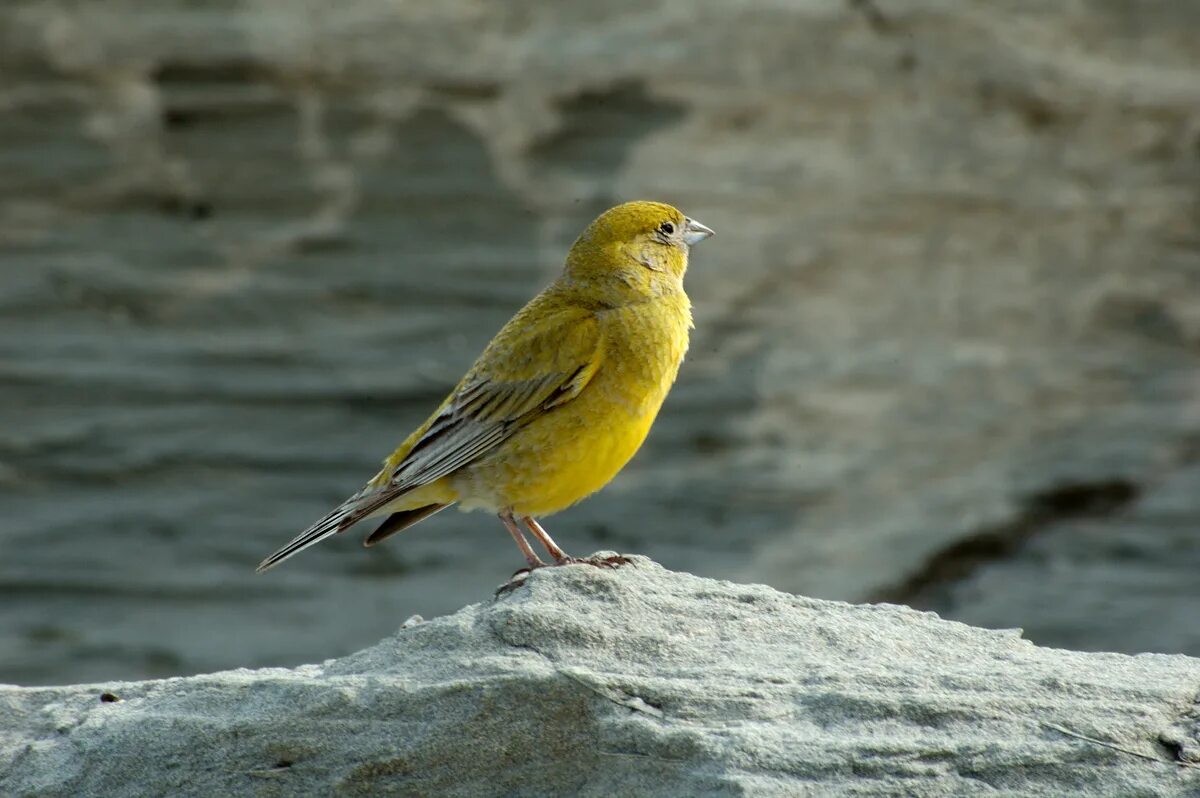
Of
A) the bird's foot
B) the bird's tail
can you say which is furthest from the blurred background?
the bird's foot

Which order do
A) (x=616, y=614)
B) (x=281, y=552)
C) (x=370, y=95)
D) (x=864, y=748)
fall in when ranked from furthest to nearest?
1. (x=370, y=95)
2. (x=281, y=552)
3. (x=616, y=614)
4. (x=864, y=748)

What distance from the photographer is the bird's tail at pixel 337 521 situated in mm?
4301

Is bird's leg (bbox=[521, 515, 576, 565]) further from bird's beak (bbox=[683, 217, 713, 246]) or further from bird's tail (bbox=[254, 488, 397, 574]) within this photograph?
bird's beak (bbox=[683, 217, 713, 246])

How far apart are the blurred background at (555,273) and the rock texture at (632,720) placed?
2894 mm

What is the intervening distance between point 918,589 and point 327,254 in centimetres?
279

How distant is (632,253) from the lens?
4.79m

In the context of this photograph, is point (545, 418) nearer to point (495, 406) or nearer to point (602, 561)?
point (495, 406)

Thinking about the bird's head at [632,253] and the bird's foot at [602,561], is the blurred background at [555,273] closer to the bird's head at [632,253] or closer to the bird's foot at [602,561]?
the bird's head at [632,253]

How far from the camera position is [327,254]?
667 cm

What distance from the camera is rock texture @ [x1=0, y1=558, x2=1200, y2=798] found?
3.30 m

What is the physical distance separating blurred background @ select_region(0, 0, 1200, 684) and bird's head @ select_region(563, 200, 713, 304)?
5.67 feet

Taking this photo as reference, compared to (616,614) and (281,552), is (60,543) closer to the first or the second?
(281,552)

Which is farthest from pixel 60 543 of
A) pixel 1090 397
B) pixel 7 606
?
pixel 1090 397

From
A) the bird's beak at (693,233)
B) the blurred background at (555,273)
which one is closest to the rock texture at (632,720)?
the bird's beak at (693,233)
